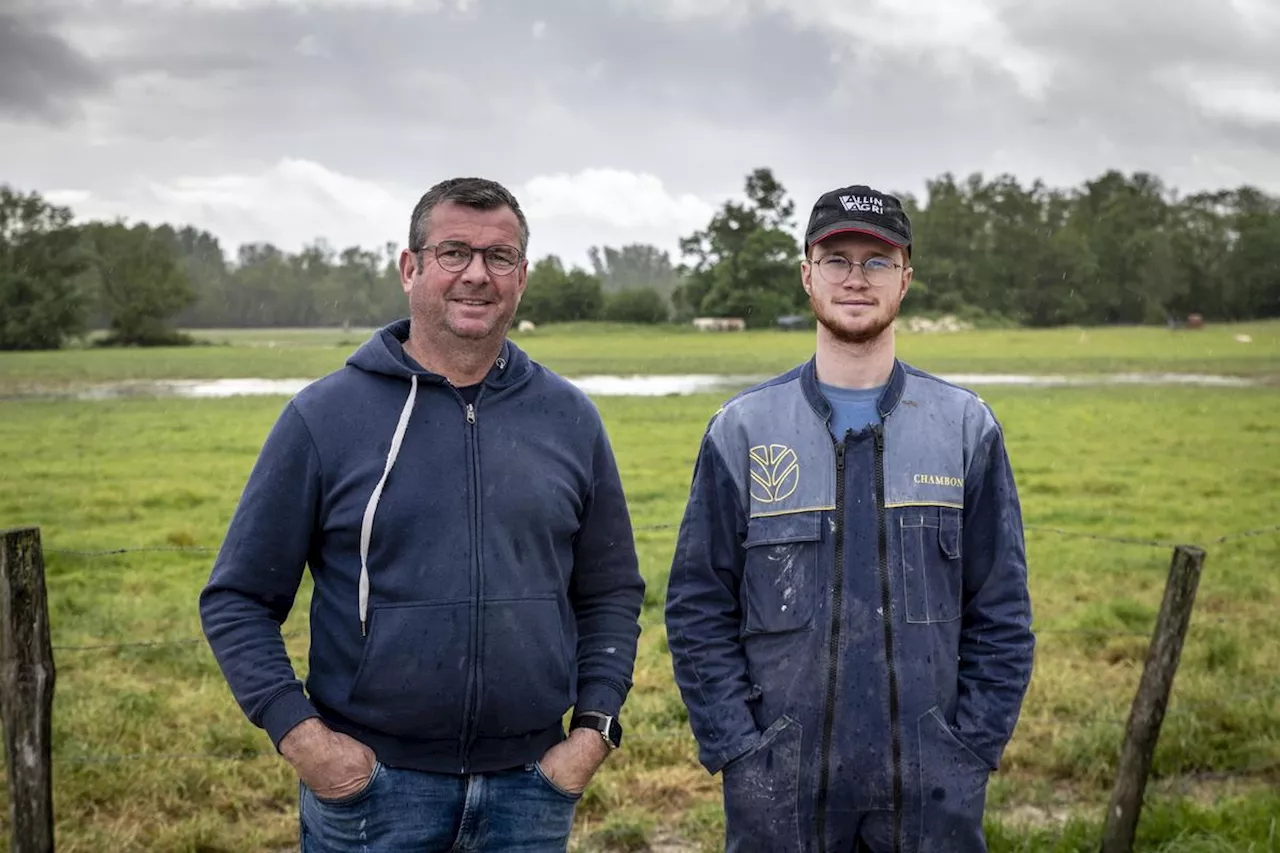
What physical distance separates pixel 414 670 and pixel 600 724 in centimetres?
53

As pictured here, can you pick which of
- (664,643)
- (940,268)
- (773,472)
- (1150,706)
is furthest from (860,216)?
(940,268)

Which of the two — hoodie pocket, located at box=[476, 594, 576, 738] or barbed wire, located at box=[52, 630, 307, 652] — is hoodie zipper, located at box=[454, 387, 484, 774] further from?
barbed wire, located at box=[52, 630, 307, 652]

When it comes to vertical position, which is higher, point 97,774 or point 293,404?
point 293,404

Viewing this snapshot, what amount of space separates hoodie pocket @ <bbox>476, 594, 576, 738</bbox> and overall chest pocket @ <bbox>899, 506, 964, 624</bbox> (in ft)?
2.95

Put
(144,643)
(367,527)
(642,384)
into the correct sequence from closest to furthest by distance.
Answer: (367,527) → (144,643) → (642,384)


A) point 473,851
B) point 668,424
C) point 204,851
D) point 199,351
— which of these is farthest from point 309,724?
point 199,351

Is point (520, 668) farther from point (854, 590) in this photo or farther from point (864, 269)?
point (864, 269)

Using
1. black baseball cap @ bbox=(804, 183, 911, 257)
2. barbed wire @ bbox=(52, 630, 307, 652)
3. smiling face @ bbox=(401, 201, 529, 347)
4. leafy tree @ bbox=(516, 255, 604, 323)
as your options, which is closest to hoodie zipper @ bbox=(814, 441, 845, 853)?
black baseball cap @ bbox=(804, 183, 911, 257)

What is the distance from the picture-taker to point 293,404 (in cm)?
284

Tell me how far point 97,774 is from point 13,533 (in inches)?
91.2

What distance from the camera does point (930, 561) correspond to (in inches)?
114

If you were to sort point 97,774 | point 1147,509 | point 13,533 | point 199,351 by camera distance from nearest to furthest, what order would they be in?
point 13,533 → point 97,774 → point 1147,509 → point 199,351

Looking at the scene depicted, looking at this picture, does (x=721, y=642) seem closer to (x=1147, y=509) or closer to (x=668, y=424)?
(x=1147, y=509)

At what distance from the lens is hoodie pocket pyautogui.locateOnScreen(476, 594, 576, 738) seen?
2.81m
